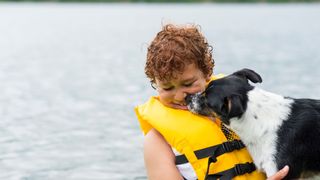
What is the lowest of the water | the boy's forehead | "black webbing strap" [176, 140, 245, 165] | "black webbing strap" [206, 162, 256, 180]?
the water

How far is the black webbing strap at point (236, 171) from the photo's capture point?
6.19m

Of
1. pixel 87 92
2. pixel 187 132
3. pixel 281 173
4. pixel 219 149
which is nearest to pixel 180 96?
pixel 187 132

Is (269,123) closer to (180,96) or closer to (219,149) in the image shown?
(219,149)

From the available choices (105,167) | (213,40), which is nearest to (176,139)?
(105,167)

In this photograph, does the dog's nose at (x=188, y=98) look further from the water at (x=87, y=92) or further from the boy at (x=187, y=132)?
the water at (x=87, y=92)

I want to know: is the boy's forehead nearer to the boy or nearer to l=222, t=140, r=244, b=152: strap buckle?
the boy

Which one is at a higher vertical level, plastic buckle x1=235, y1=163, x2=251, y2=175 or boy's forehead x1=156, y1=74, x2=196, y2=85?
boy's forehead x1=156, y1=74, x2=196, y2=85

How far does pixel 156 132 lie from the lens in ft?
21.1

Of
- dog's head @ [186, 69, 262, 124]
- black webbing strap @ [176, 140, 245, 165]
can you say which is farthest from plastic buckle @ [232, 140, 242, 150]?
dog's head @ [186, 69, 262, 124]

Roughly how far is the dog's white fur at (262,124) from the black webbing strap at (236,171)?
6.2 inches

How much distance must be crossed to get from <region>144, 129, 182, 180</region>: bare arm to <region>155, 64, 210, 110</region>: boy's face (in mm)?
461

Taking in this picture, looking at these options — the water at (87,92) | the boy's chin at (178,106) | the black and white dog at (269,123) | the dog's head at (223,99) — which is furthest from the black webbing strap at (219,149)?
the water at (87,92)

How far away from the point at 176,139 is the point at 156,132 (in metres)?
0.30

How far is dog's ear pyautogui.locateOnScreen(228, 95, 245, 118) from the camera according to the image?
18.9 ft
